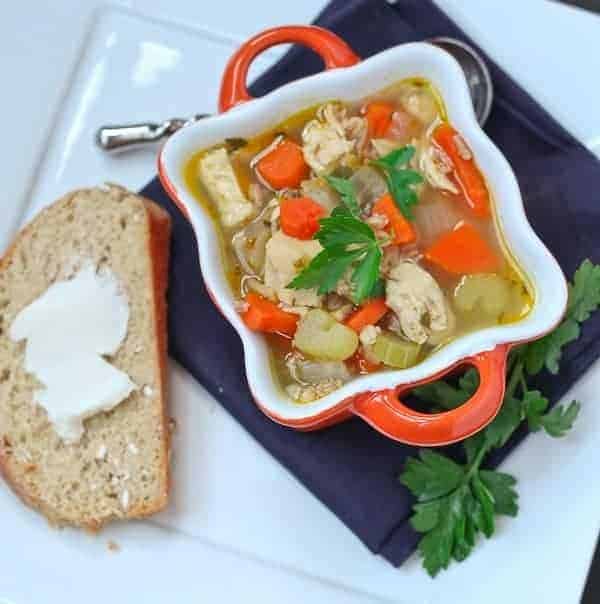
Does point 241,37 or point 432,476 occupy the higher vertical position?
point 241,37

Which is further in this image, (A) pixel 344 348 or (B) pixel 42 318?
(B) pixel 42 318

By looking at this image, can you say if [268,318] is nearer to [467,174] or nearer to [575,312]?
[467,174]

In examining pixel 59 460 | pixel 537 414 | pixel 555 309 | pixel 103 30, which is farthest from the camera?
pixel 103 30

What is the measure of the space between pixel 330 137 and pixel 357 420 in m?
0.56

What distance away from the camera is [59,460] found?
235cm

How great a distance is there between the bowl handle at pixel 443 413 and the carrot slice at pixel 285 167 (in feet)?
1.56

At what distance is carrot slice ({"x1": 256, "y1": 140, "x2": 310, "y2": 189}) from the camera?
88.1 inches

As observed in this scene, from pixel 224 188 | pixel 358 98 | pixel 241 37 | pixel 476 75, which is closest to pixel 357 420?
pixel 224 188

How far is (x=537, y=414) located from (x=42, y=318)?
101 centimetres

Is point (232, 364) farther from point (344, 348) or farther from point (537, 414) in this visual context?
point (537, 414)

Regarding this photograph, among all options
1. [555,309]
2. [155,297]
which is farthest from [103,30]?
[555,309]

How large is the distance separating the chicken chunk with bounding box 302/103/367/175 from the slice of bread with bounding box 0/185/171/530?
1.19 feet

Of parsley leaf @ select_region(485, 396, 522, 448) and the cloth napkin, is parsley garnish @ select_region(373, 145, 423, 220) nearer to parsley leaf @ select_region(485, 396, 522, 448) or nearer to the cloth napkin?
the cloth napkin

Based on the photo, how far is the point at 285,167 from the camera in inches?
88.1
